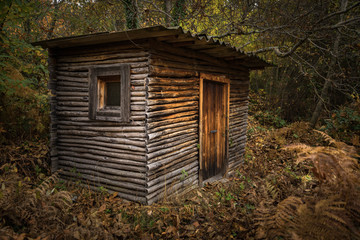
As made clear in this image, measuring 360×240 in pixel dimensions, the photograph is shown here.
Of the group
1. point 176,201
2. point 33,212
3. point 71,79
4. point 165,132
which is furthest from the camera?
point 71,79

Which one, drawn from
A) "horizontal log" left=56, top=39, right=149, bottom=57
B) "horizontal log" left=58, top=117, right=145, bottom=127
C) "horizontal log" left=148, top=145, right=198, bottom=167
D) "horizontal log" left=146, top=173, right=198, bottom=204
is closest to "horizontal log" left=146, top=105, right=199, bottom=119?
"horizontal log" left=58, top=117, right=145, bottom=127

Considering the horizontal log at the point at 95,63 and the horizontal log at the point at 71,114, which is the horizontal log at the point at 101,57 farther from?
the horizontal log at the point at 71,114

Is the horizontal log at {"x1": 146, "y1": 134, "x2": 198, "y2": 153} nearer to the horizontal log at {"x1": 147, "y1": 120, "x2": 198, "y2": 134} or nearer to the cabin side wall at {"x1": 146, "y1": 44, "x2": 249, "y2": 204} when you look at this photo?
the cabin side wall at {"x1": 146, "y1": 44, "x2": 249, "y2": 204}

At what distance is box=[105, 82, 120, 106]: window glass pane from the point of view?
4535mm

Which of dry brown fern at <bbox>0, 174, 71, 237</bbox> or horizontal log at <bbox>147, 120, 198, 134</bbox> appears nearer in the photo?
dry brown fern at <bbox>0, 174, 71, 237</bbox>

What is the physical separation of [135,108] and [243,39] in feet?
25.6

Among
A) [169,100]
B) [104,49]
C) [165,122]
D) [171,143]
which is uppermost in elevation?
[104,49]

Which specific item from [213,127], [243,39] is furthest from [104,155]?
[243,39]

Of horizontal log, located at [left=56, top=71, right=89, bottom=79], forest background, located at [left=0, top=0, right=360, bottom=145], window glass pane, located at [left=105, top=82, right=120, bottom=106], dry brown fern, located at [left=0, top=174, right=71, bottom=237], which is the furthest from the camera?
forest background, located at [left=0, top=0, right=360, bottom=145]

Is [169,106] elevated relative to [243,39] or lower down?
lower down

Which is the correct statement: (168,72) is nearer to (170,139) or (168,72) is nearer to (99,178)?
(170,139)

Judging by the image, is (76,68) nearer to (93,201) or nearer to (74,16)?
(93,201)

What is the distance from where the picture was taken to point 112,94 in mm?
4605

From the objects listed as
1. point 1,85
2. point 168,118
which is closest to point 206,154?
point 168,118
